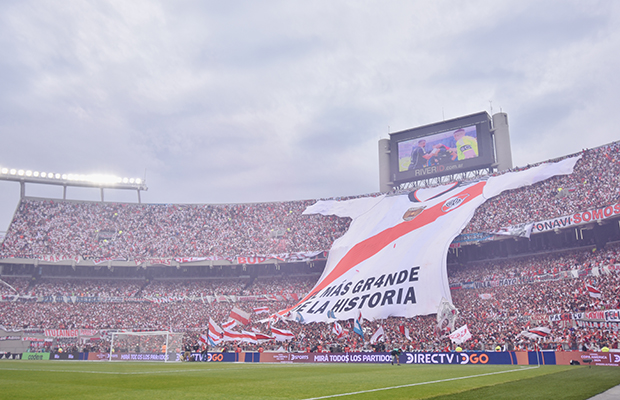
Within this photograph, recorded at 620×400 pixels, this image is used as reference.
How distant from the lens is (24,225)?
65188 mm

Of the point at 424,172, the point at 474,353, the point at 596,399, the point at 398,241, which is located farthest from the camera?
the point at 424,172

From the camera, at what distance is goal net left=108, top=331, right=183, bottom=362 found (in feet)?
142

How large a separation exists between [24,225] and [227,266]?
2917cm

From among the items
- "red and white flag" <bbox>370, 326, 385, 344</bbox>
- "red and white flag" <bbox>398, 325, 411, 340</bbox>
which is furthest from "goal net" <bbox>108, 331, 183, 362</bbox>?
"red and white flag" <bbox>398, 325, 411, 340</bbox>

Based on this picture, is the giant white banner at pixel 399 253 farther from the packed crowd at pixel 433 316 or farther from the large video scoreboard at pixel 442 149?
the large video scoreboard at pixel 442 149

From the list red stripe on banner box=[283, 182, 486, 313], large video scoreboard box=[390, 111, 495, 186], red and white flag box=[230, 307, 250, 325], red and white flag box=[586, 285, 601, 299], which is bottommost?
red and white flag box=[230, 307, 250, 325]

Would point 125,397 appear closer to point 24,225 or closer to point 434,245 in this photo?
point 434,245

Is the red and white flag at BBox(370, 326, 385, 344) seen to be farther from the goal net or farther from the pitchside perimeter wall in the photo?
the goal net

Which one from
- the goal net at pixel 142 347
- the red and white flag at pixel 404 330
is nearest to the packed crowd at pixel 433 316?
the red and white flag at pixel 404 330

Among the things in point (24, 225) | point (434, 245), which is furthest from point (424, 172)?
point (24, 225)

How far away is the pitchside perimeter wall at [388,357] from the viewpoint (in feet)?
87.4

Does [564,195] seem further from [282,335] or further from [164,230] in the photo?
[164,230]

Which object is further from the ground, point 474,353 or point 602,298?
point 602,298

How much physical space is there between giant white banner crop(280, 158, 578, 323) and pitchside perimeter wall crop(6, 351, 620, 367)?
21.9 ft
